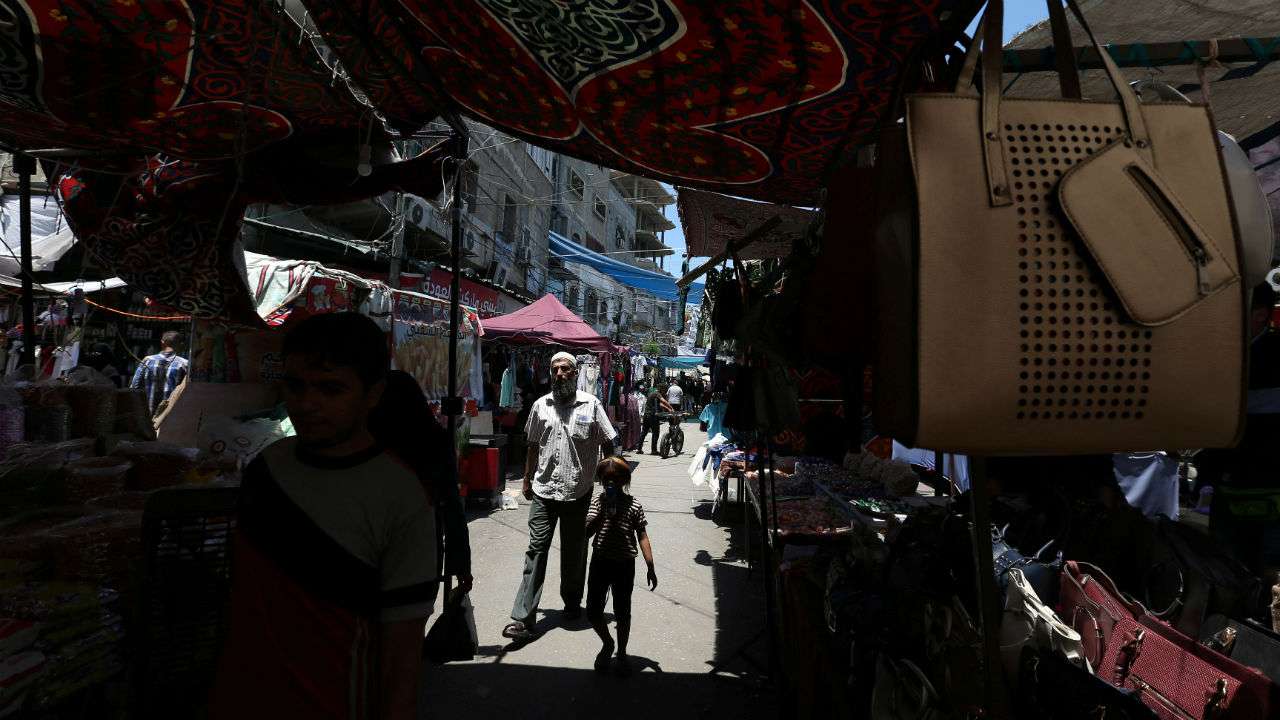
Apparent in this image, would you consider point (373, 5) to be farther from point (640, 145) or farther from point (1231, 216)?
point (1231, 216)

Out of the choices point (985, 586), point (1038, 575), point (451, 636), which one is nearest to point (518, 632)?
point (451, 636)

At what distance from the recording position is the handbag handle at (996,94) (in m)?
0.94

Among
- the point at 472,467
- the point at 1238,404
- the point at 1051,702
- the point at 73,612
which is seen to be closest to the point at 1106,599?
the point at 1051,702

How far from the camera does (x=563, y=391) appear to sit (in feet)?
17.0

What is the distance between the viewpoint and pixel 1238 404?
92cm

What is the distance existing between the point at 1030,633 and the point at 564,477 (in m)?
3.30

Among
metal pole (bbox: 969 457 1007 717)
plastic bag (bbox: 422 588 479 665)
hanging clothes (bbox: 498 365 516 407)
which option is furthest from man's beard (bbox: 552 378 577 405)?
hanging clothes (bbox: 498 365 516 407)

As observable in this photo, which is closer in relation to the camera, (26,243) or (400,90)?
(400,90)

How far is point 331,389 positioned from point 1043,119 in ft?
5.48

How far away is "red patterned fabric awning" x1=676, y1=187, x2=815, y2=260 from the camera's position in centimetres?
474

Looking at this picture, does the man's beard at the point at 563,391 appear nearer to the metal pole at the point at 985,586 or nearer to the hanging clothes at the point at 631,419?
the metal pole at the point at 985,586

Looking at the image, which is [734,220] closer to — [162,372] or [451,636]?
[451,636]

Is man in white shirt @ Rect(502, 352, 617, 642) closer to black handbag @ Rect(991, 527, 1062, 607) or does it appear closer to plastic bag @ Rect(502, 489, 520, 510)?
black handbag @ Rect(991, 527, 1062, 607)

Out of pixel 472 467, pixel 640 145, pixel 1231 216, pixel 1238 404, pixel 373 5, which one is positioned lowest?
pixel 472 467
